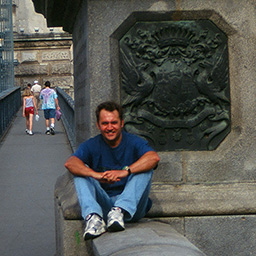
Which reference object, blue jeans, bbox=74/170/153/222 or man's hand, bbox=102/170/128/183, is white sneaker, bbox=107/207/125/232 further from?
man's hand, bbox=102/170/128/183

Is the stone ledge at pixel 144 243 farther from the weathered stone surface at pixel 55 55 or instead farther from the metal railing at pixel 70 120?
the weathered stone surface at pixel 55 55

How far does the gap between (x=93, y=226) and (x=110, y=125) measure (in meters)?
0.77

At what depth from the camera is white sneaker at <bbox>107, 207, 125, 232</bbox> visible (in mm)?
4336

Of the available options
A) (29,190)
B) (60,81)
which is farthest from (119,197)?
(60,81)

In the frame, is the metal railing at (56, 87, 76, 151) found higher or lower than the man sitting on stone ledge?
lower

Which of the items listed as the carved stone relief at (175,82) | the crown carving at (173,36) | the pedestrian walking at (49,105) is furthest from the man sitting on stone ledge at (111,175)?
the pedestrian walking at (49,105)

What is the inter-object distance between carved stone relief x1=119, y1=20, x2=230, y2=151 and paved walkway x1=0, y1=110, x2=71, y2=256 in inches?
71.9

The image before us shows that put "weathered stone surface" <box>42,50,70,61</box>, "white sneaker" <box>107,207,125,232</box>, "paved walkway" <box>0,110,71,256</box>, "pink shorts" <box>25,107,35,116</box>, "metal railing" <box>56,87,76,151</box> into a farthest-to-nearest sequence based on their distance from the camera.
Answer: "weathered stone surface" <box>42,50,70,61</box> < "pink shorts" <box>25,107,35,116</box> < "metal railing" <box>56,87,76,151</box> < "paved walkway" <box>0,110,71,256</box> < "white sneaker" <box>107,207,125,232</box>

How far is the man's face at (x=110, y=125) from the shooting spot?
15.3 ft

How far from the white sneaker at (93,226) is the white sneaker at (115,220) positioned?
0.24 ft

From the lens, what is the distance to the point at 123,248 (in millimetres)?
3898

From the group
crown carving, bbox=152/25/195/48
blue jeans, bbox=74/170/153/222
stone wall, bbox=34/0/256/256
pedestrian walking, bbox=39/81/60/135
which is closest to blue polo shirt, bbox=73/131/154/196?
blue jeans, bbox=74/170/153/222

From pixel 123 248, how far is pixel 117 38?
2.08m

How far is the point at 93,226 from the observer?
4367 millimetres
